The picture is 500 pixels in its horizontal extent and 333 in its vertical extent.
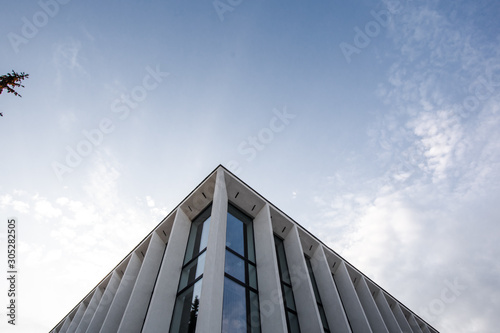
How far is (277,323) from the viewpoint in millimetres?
8586

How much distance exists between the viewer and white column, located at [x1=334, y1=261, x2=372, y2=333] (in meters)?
13.2

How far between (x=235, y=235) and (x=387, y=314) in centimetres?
1345

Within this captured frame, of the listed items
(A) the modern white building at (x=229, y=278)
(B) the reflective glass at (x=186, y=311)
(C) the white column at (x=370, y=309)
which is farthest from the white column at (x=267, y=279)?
(C) the white column at (x=370, y=309)

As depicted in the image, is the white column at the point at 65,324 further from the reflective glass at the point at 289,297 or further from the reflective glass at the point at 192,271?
the reflective glass at the point at 289,297

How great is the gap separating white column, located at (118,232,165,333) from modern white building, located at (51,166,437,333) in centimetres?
4

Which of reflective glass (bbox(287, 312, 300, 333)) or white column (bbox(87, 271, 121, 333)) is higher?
white column (bbox(87, 271, 121, 333))

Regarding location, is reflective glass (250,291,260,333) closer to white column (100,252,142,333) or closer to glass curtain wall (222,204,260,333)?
glass curtain wall (222,204,260,333)

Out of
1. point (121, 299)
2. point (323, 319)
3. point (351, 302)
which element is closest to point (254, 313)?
point (323, 319)

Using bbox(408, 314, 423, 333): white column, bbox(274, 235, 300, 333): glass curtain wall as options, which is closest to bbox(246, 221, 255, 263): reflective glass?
bbox(274, 235, 300, 333): glass curtain wall

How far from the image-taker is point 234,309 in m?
9.20

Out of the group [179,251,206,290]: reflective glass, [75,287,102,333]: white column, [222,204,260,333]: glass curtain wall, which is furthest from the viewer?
[75,287,102,333]: white column

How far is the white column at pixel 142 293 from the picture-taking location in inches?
379

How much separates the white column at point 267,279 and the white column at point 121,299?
6.69 meters

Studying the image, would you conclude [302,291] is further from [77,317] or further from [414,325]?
[77,317]
